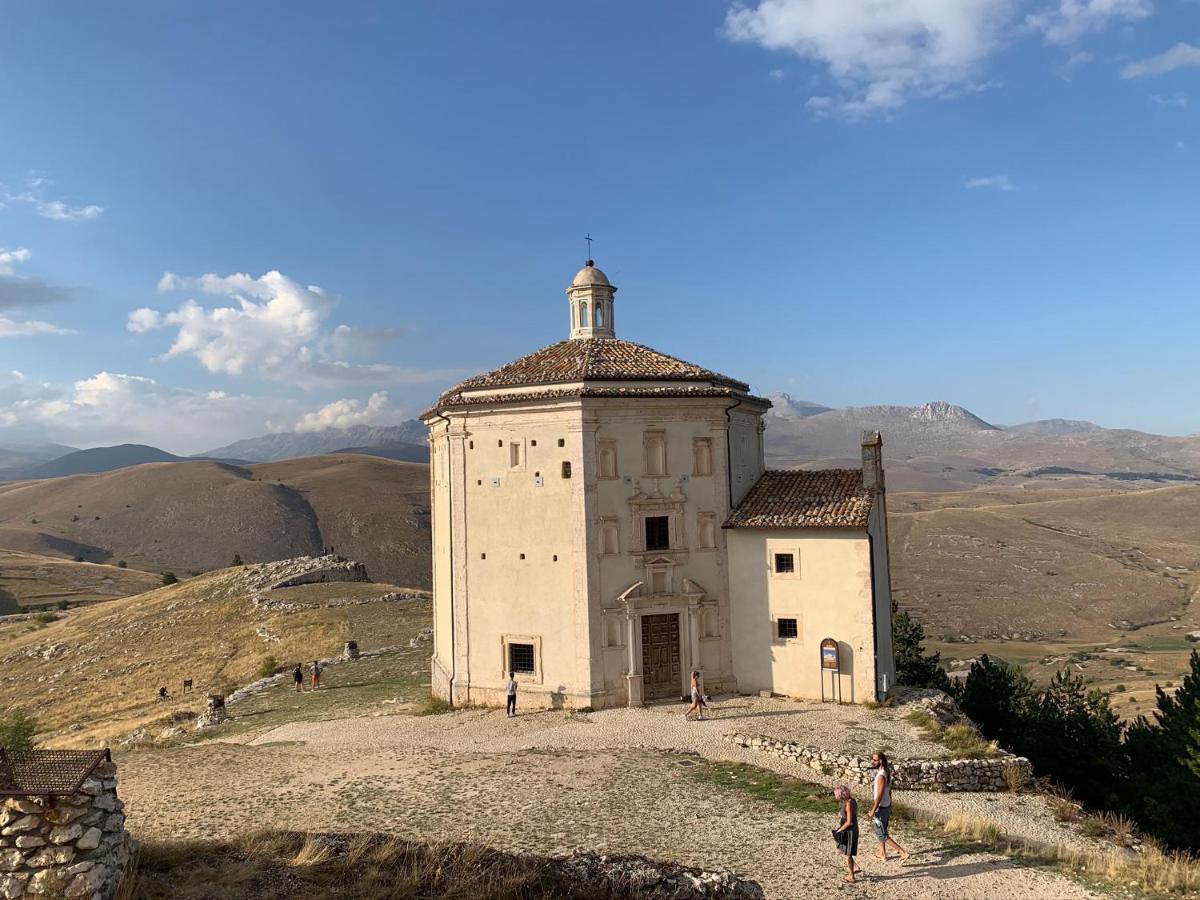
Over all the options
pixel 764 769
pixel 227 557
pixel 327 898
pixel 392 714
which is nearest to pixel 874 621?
pixel 764 769

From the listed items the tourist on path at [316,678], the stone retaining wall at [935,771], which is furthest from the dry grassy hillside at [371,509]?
the stone retaining wall at [935,771]

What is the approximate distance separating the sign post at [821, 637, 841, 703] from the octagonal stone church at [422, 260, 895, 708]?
93 millimetres

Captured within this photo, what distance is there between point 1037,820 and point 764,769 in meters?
5.86

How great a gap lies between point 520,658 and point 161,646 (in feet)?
109

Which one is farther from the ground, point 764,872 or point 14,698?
point 764,872

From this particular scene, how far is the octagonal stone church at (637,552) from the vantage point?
982 inches

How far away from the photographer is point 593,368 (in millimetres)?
26250

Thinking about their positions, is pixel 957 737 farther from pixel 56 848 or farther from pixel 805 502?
pixel 56 848

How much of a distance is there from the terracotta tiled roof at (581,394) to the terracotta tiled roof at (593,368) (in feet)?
1.14

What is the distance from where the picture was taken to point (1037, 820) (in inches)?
653

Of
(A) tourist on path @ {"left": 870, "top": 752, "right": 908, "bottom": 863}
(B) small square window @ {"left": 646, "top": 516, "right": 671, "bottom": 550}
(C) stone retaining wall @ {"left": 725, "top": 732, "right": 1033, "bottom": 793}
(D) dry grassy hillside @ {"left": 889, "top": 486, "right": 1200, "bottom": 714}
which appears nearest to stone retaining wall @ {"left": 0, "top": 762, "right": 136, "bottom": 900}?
(A) tourist on path @ {"left": 870, "top": 752, "right": 908, "bottom": 863}

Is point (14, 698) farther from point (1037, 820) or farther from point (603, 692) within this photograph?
point (1037, 820)

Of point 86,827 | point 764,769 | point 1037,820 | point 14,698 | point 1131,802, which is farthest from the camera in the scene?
point 14,698

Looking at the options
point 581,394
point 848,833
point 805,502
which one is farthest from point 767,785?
point 581,394
